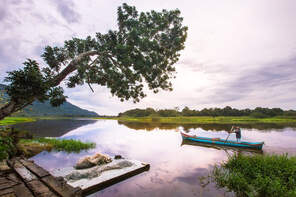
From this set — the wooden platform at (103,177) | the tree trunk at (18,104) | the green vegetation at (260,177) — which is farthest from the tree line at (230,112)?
the tree trunk at (18,104)

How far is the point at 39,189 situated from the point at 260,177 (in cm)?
948

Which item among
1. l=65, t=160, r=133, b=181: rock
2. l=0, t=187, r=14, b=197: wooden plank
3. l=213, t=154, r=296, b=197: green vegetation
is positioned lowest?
l=65, t=160, r=133, b=181: rock

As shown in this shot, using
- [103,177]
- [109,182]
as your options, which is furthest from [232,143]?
[103,177]

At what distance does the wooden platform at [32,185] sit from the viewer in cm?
466

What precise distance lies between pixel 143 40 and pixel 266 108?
13318 centimetres

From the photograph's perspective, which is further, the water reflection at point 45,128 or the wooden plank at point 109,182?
the water reflection at point 45,128

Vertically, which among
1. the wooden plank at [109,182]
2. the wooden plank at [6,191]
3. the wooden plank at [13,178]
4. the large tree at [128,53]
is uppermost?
the large tree at [128,53]

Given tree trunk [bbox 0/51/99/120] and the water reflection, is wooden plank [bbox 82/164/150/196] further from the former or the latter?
the water reflection

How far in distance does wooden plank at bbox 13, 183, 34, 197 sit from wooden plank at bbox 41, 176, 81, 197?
614mm

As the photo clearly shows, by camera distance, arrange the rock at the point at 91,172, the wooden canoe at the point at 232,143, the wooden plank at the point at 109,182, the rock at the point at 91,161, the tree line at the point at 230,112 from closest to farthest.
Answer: the wooden plank at the point at 109,182, the rock at the point at 91,172, the rock at the point at 91,161, the wooden canoe at the point at 232,143, the tree line at the point at 230,112

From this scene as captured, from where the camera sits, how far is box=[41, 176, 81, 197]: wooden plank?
189 inches

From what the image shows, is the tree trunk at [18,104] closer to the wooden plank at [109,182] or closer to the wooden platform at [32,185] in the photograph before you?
the wooden platform at [32,185]

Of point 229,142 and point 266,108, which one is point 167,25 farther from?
point 266,108

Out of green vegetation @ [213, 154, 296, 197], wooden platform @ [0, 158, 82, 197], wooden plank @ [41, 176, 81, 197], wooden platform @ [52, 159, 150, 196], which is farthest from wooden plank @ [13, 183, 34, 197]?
green vegetation @ [213, 154, 296, 197]
